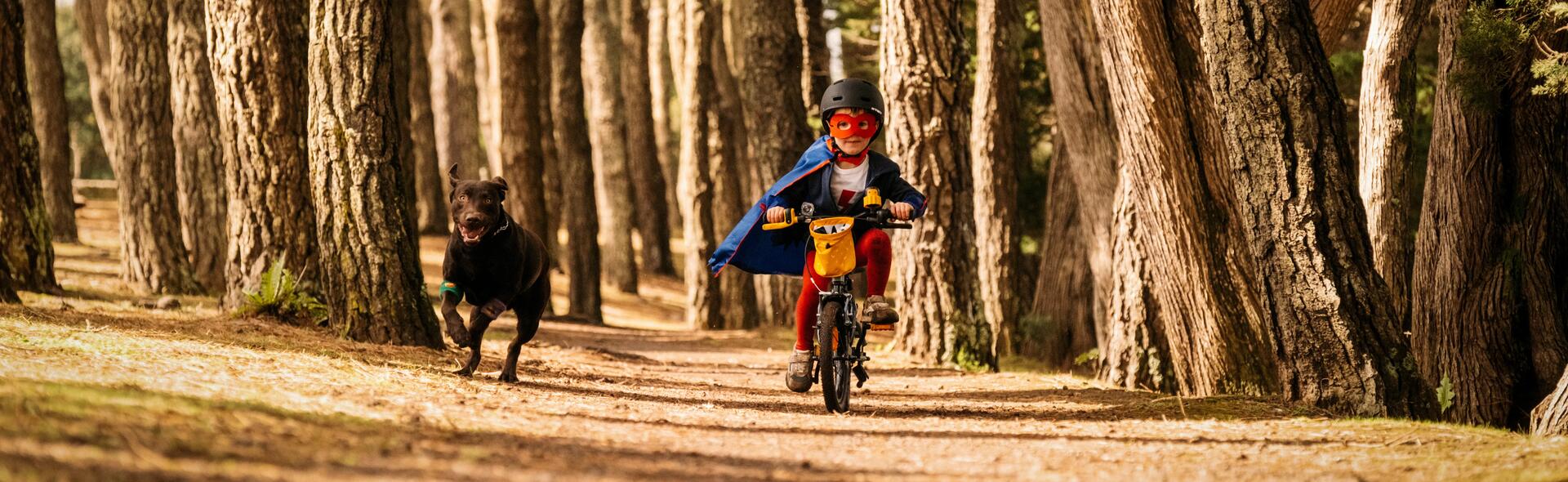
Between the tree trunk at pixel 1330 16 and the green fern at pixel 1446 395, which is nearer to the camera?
the green fern at pixel 1446 395

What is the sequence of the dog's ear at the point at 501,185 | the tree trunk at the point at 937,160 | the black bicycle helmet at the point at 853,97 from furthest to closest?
the tree trunk at the point at 937,160 → the dog's ear at the point at 501,185 → the black bicycle helmet at the point at 853,97

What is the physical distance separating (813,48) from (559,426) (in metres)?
14.2

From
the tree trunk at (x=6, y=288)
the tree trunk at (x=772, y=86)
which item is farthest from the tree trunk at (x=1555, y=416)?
the tree trunk at (x=772, y=86)

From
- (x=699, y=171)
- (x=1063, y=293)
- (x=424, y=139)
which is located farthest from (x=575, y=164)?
(x=1063, y=293)

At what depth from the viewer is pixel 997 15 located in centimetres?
1458

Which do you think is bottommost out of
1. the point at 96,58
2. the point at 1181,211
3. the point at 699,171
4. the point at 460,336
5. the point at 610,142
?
the point at 460,336

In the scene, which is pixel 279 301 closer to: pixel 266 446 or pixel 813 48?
pixel 266 446

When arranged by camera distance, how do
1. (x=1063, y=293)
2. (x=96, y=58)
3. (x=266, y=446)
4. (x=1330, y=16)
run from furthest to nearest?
(x=96, y=58)
(x=1063, y=293)
(x=1330, y=16)
(x=266, y=446)

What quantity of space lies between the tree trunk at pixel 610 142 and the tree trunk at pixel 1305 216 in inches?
681

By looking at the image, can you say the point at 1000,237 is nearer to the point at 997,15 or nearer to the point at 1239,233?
the point at 997,15

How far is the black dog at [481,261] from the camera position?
7.81m

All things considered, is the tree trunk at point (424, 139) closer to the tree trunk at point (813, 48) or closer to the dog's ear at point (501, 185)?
the tree trunk at point (813, 48)

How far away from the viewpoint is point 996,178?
1422 centimetres

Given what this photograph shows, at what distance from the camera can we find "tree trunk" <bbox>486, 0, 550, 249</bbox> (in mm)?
18891
